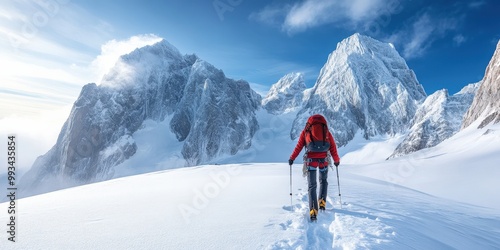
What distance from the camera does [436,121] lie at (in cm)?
14100

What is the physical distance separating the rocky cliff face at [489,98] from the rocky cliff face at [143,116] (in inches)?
4534

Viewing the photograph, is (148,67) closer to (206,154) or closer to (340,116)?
(206,154)

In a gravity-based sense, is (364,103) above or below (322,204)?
above

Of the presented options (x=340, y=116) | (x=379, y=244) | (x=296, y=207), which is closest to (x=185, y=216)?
(x=296, y=207)

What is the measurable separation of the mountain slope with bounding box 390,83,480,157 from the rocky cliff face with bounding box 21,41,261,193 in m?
91.5

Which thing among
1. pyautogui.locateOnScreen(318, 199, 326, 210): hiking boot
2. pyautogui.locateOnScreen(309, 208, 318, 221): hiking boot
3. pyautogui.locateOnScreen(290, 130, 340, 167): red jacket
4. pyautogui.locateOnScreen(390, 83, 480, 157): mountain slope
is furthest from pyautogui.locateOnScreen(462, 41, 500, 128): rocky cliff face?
pyautogui.locateOnScreen(309, 208, 318, 221): hiking boot

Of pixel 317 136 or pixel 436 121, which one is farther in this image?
pixel 436 121

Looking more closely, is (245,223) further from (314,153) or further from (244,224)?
(314,153)

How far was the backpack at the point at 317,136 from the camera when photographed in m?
7.16

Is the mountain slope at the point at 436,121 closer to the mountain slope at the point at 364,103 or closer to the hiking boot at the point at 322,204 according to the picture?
the mountain slope at the point at 364,103

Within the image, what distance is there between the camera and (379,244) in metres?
4.54

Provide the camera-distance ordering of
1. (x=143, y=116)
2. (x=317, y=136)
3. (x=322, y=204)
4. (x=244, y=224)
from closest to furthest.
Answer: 1. (x=244, y=224)
2. (x=322, y=204)
3. (x=317, y=136)
4. (x=143, y=116)

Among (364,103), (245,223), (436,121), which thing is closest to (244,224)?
(245,223)

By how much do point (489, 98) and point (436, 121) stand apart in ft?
297
